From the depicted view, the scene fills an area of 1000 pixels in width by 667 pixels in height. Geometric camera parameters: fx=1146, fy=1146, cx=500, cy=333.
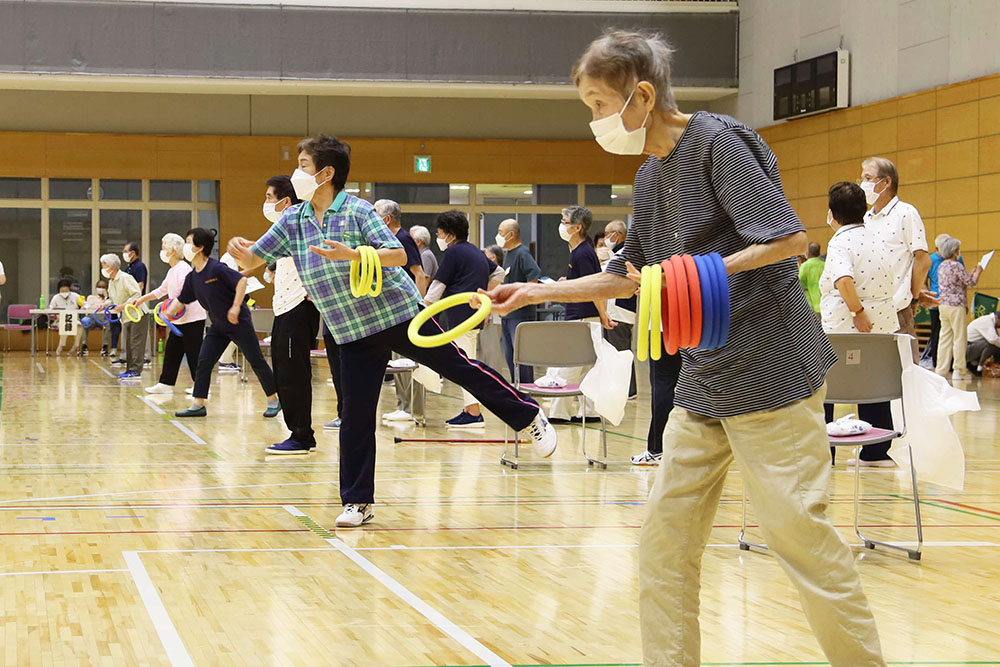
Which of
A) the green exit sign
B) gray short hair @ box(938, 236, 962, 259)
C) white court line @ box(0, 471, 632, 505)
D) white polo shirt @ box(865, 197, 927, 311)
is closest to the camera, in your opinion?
white court line @ box(0, 471, 632, 505)

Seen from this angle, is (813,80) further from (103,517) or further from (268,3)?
(103,517)

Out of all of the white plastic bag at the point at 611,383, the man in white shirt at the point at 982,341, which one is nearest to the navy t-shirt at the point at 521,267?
the white plastic bag at the point at 611,383

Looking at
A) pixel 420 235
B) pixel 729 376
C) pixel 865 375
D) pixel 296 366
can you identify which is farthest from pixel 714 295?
pixel 420 235

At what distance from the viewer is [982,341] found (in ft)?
48.9

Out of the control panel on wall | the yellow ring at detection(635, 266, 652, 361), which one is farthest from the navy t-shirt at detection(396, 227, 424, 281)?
the control panel on wall

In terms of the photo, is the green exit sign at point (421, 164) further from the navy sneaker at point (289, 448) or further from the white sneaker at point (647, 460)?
the white sneaker at point (647, 460)

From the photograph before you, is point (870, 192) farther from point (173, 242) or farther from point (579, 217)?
point (173, 242)

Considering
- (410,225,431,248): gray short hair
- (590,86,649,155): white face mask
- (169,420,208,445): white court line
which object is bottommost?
(169,420,208,445): white court line

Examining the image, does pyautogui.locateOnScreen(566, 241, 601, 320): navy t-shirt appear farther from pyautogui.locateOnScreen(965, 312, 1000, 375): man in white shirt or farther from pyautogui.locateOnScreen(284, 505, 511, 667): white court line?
pyautogui.locateOnScreen(965, 312, 1000, 375): man in white shirt

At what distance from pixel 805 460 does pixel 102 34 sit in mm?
17189

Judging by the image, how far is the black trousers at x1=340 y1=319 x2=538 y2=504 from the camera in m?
5.17

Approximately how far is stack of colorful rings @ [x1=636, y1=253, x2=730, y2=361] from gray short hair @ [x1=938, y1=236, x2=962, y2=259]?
13.0m

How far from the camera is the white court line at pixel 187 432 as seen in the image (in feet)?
27.2

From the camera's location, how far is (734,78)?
19.0 meters
